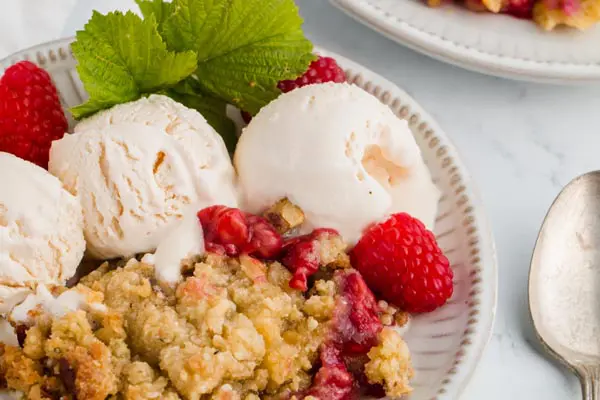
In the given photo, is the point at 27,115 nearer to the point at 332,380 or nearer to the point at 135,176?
the point at 135,176

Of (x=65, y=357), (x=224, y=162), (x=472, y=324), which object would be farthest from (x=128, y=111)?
(x=472, y=324)

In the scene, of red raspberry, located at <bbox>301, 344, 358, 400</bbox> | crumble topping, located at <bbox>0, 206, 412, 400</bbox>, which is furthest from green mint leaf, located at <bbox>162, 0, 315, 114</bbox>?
red raspberry, located at <bbox>301, 344, 358, 400</bbox>

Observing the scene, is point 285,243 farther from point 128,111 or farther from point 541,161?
point 541,161

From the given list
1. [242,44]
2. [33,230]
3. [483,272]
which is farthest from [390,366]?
[242,44]

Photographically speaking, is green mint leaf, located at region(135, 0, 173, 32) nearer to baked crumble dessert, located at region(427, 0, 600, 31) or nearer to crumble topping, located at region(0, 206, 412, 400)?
crumble topping, located at region(0, 206, 412, 400)

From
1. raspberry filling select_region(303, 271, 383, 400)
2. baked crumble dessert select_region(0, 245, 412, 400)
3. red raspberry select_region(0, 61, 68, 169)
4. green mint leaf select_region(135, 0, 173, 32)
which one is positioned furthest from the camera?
green mint leaf select_region(135, 0, 173, 32)

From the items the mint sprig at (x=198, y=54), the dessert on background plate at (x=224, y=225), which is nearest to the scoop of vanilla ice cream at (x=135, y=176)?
the dessert on background plate at (x=224, y=225)
